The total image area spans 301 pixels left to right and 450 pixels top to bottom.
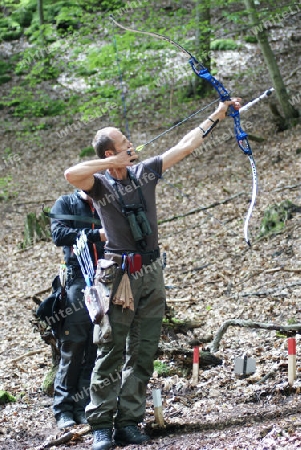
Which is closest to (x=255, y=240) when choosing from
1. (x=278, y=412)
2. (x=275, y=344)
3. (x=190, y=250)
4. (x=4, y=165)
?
(x=190, y=250)

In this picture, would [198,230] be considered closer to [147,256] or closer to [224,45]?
[147,256]

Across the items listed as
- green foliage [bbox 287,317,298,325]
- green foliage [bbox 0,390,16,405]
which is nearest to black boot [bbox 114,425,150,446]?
green foliage [bbox 0,390,16,405]

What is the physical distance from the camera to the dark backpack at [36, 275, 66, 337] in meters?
4.65

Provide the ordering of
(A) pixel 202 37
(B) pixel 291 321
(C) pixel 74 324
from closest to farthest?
(C) pixel 74 324
(B) pixel 291 321
(A) pixel 202 37

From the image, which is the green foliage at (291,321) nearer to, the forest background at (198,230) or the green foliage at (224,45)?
the forest background at (198,230)

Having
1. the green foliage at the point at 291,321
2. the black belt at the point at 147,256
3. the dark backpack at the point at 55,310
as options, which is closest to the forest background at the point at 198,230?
the green foliage at the point at 291,321

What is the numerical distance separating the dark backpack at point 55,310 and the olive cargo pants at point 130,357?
0.90 metres

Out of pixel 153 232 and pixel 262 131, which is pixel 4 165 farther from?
pixel 153 232

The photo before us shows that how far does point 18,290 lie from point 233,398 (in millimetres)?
5444

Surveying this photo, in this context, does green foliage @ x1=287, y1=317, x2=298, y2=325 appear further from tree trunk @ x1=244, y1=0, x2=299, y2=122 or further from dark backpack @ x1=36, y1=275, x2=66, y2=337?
tree trunk @ x1=244, y1=0, x2=299, y2=122

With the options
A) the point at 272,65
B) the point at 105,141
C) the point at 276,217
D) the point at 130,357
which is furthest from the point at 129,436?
the point at 272,65

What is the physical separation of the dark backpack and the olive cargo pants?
2.95 ft

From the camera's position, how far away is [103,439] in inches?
144

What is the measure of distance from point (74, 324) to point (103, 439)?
44.6 inches
